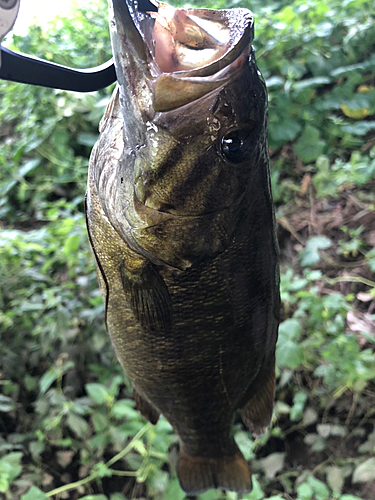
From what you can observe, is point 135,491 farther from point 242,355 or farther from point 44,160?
point 44,160

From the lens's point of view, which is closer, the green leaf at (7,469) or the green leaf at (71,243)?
the green leaf at (7,469)

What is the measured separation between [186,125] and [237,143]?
0.07 meters

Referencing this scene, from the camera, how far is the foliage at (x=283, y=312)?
4.77ft

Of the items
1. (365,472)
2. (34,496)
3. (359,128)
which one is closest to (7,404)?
(34,496)

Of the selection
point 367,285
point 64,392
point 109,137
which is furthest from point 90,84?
point 367,285

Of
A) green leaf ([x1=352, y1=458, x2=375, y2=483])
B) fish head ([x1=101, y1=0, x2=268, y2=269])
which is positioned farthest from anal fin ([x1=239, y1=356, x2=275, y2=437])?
green leaf ([x1=352, y1=458, x2=375, y2=483])

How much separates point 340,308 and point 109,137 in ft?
4.21

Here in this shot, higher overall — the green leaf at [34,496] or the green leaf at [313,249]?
the green leaf at [313,249]

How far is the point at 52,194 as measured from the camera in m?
2.44

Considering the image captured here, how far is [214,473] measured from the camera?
2.94 feet

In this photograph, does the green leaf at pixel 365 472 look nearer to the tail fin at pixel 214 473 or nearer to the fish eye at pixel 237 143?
the tail fin at pixel 214 473

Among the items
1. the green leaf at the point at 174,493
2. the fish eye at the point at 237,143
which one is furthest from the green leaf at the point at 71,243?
the fish eye at the point at 237,143

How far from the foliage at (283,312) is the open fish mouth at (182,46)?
3.90 feet

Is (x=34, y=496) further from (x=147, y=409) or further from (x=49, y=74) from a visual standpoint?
(x=49, y=74)
